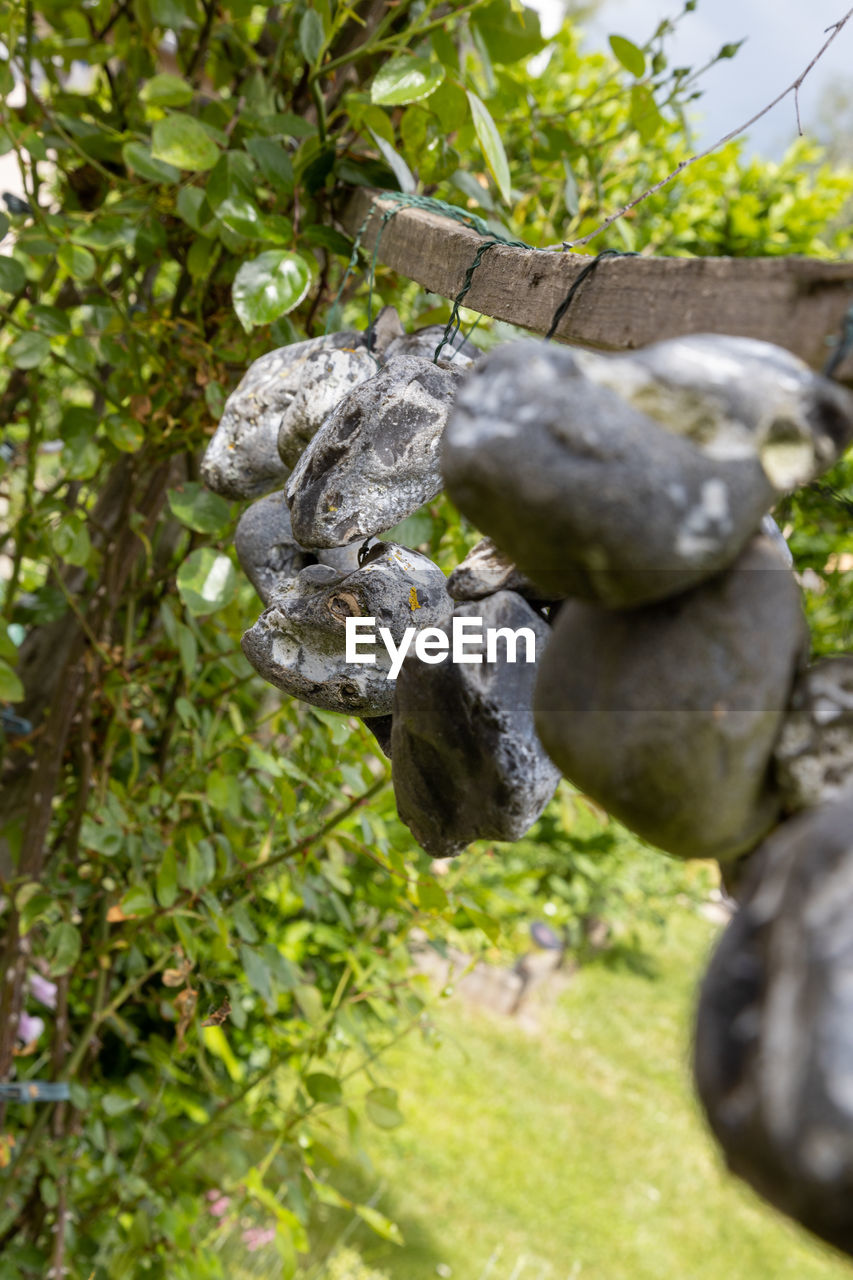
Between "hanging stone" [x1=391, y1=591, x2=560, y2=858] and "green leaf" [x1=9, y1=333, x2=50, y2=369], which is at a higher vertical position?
"green leaf" [x1=9, y1=333, x2=50, y2=369]

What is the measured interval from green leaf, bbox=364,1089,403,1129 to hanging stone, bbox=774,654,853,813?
2.82 feet

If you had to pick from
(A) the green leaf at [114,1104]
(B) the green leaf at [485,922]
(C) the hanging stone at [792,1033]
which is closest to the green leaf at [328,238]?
(B) the green leaf at [485,922]

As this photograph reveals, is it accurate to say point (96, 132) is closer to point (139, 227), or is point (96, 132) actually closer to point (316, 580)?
point (139, 227)

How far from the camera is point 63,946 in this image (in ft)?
3.59

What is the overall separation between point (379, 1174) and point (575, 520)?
2407mm

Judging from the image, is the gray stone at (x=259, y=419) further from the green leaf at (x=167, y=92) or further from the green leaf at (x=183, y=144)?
the green leaf at (x=167, y=92)

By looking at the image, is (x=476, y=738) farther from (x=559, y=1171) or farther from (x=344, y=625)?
(x=559, y=1171)

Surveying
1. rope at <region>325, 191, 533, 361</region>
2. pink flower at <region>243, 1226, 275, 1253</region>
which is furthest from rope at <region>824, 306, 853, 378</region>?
pink flower at <region>243, 1226, 275, 1253</region>

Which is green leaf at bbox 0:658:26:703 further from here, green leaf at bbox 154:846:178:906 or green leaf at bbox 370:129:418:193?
green leaf at bbox 370:129:418:193

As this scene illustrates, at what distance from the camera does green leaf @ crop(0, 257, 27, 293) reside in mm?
971

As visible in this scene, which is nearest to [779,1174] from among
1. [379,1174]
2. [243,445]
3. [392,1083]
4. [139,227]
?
[243,445]

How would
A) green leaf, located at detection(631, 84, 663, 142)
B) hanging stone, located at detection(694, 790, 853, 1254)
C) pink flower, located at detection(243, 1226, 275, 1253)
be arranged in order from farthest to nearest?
pink flower, located at detection(243, 1226, 275, 1253), green leaf, located at detection(631, 84, 663, 142), hanging stone, located at detection(694, 790, 853, 1254)

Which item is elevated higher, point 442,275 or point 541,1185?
point 442,275

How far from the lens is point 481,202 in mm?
963
